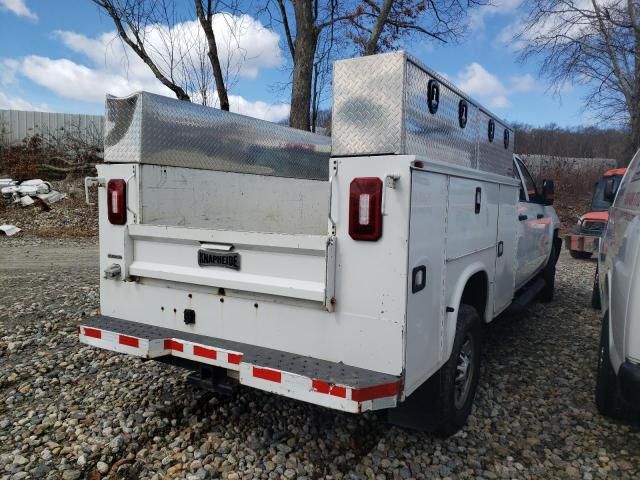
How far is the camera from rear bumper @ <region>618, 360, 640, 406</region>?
2480mm

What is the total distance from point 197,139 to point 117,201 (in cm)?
74

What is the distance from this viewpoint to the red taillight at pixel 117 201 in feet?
10.3

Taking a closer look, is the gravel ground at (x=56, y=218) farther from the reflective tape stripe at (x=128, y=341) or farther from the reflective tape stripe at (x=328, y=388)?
the reflective tape stripe at (x=328, y=388)

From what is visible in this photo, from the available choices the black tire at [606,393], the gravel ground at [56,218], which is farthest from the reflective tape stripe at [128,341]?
the gravel ground at [56,218]

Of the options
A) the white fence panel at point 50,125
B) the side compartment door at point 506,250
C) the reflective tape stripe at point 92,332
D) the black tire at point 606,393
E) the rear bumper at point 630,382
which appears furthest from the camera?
the white fence panel at point 50,125

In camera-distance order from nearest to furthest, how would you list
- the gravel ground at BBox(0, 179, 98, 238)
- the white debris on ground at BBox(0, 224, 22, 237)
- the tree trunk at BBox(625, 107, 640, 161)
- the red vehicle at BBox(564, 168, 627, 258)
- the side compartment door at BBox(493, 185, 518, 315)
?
the side compartment door at BBox(493, 185, 518, 315) → the red vehicle at BBox(564, 168, 627, 258) → the white debris on ground at BBox(0, 224, 22, 237) → the gravel ground at BBox(0, 179, 98, 238) → the tree trunk at BBox(625, 107, 640, 161)

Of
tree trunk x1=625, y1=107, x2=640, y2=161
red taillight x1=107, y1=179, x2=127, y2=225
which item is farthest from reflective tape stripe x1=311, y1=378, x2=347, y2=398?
tree trunk x1=625, y1=107, x2=640, y2=161

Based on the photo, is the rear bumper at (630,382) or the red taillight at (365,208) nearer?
the red taillight at (365,208)

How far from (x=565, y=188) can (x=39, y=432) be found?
23394mm

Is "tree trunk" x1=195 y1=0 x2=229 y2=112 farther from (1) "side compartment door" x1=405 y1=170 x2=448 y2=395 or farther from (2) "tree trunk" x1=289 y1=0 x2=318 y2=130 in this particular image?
(1) "side compartment door" x1=405 y1=170 x2=448 y2=395

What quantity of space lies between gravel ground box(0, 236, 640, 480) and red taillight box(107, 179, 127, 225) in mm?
1322

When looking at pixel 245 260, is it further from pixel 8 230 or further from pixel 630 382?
pixel 8 230

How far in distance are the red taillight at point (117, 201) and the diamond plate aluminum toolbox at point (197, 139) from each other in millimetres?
160

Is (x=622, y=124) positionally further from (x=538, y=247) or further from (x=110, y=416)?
(x=110, y=416)
